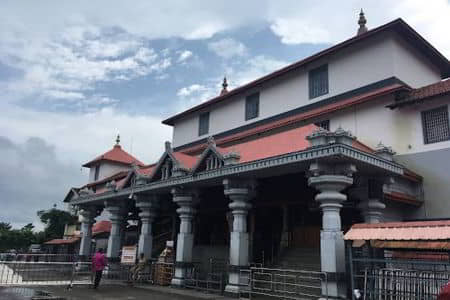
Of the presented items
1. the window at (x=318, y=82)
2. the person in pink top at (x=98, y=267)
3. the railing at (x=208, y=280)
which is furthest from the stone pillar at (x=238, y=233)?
the window at (x=318, y=82)

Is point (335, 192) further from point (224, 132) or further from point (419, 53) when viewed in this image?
point (224, 132)

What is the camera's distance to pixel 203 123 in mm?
26375

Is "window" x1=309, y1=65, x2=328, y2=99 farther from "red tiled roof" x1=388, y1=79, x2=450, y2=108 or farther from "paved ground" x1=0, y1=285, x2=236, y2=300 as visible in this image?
"paved ground" x1=0, y1=285, x2=236, y2=300

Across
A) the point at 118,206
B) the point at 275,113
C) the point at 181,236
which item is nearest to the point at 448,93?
the point at 275,113

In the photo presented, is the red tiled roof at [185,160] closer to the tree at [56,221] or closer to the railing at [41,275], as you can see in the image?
the railing at [41,275]

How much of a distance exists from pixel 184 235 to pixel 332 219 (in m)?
7.16

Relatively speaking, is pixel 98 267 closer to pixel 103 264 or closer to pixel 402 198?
pixel 103 264

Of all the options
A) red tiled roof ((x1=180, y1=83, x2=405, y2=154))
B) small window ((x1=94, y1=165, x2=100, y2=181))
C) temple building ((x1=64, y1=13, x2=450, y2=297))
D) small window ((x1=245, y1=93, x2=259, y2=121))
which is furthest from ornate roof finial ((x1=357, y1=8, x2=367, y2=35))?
small window ((x1=94, y1=165, x2=100, y2=181))

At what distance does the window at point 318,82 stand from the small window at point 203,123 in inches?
323

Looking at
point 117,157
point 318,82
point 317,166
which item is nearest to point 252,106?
point 318,82

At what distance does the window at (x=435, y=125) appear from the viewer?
15188 mm

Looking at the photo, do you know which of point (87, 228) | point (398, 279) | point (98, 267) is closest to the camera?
point (398, 279)

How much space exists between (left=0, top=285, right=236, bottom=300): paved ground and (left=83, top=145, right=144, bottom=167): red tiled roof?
23.9 metres

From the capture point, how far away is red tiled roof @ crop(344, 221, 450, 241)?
8.83 meters
